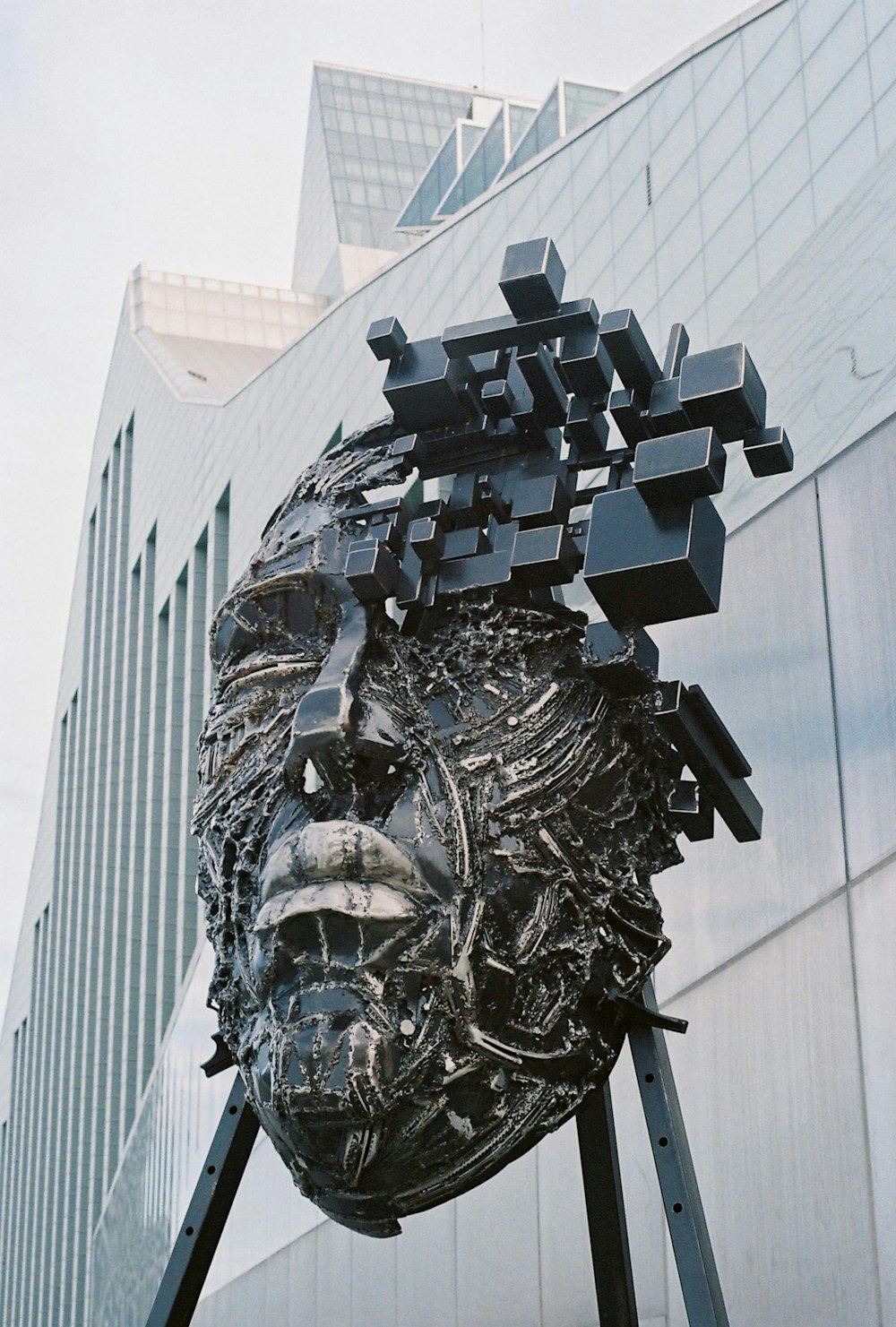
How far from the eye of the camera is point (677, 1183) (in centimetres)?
495

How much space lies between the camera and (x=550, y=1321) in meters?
8.56

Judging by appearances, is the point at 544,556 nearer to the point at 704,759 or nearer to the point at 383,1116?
the point at 704,759

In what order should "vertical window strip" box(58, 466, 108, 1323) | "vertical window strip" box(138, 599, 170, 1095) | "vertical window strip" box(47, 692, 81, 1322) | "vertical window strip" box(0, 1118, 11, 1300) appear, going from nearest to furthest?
"vertical window strip" box(138, 599, 170, 1095), "vertical window strip" box(58, 466, 108, 1323), "vertical window strip" box(47, 692, 81, 1322), "vertical window strip" box(0, 1118, 11, 1300)

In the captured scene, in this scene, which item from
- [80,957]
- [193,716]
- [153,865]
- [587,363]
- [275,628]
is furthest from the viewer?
[80,957]

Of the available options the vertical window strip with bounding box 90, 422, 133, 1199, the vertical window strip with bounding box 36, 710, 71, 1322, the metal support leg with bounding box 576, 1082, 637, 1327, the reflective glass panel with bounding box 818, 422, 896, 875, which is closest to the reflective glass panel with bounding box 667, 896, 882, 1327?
the reflective glass panel with bounding box 818, 422, 896, 875

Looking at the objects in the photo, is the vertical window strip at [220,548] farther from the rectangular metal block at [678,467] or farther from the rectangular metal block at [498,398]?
the rectangular metal block at [678,467]

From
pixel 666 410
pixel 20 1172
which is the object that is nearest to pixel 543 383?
pixel 666 410

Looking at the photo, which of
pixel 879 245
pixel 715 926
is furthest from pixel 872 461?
pixel 715 926

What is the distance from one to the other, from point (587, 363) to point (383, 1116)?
2262mm

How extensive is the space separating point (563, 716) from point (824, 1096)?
302 cm

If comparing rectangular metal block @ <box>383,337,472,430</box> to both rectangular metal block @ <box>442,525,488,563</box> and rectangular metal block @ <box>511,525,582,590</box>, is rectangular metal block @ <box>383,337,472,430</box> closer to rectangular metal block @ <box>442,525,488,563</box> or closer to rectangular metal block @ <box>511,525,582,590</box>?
rectangular metal block @ <box>442,525,488,563</box>

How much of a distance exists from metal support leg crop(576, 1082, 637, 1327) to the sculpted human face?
0.51 meters

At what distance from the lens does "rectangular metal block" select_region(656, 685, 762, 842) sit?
5.03 meters

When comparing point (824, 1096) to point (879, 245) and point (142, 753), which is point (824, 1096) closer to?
point (879, 245)
